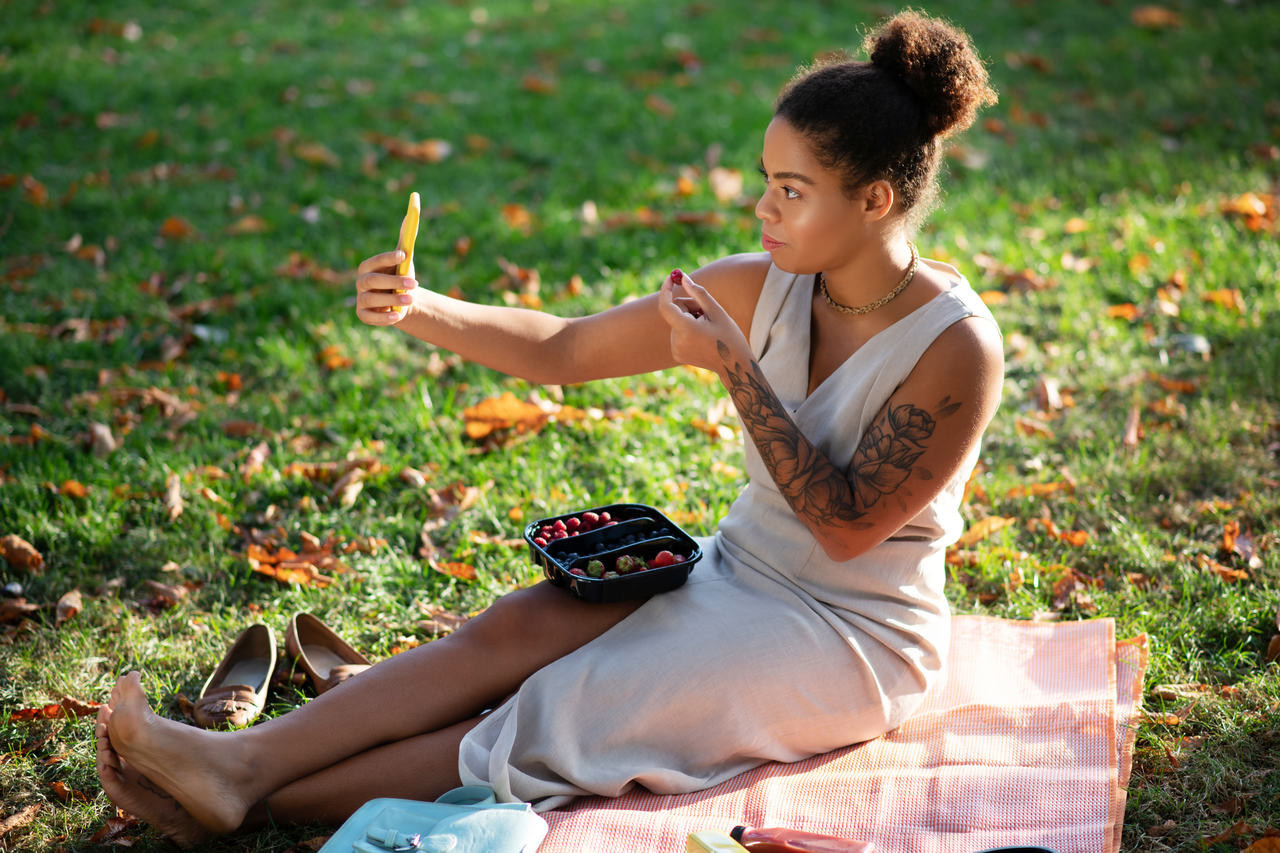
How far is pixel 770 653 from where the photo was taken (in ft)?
8.70

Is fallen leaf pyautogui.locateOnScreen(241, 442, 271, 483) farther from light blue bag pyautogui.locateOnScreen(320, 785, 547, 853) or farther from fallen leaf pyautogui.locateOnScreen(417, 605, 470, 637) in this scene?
light blue bag pyautogui.locateOnScreen(320, 785, 547, 853)

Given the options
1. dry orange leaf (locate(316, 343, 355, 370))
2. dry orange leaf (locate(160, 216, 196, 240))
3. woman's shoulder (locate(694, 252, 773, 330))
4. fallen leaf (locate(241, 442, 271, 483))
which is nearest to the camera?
woman's shoulder (locate(694, 252, 773, 330))

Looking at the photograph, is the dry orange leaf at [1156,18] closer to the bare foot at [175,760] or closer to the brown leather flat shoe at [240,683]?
the brown leather flat shoe at [240,683]

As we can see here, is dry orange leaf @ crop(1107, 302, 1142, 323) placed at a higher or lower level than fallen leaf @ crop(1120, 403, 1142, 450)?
higher

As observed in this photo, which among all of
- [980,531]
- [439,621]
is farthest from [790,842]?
[980,531]

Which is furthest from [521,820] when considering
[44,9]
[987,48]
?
[44,9]

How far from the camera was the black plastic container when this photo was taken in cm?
274

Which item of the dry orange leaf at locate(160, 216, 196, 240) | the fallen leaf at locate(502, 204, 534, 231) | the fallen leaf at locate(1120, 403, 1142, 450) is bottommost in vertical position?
the fallen leaf at locate(1120, 403, 1142, 450)

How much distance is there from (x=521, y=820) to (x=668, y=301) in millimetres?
1211

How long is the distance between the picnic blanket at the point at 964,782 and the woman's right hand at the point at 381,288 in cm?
128

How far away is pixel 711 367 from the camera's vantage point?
8.93 feet

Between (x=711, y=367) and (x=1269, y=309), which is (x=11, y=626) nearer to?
(x=711, y=367)

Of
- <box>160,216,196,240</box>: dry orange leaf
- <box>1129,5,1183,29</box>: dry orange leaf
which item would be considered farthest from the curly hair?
<box>1129,5,1183,29</box>: dry orange leaf

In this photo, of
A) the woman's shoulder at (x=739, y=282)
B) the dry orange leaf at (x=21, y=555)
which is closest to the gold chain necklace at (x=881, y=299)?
the woman's shoulder at (x=739, y=282)
